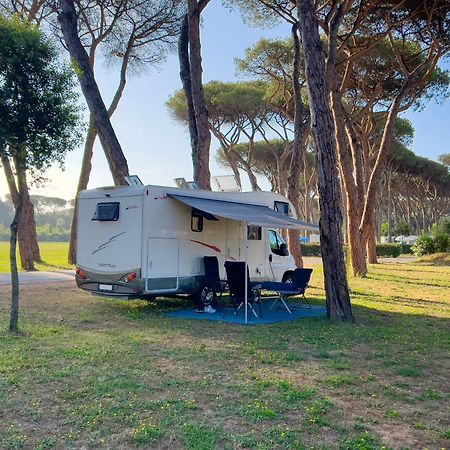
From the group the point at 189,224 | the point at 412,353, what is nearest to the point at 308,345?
the point at 412,353

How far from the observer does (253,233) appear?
984 centimetres

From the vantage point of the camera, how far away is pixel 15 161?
6.87 meters

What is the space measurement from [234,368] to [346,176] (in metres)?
10.5

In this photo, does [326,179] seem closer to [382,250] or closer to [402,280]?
[402,280]

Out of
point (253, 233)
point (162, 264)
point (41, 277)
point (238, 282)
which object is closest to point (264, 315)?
point (238, 282)

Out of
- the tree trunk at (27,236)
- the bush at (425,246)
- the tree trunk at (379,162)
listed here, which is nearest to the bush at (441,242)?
the bush at (425,246)

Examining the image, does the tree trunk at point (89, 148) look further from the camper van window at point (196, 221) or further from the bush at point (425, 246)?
the bush at point (425, 246)

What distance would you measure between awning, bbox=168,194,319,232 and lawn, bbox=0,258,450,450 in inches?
61.3

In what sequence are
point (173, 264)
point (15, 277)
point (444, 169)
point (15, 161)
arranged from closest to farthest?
point (15, 277)
point (15, 161)
point (173, 264)
point (444, 169)

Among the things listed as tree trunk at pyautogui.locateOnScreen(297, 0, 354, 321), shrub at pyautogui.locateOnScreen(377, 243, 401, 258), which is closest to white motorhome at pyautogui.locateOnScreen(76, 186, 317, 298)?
tree trunk at pyautogui.locateOnScreen(297, 0, 354, 321)

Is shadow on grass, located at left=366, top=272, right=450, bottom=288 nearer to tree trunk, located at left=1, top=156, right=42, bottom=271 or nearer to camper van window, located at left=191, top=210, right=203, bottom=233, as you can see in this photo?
camper van window, located at left=191, top=210, right=203, bottom=233

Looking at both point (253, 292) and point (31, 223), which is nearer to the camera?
point (253, 292)

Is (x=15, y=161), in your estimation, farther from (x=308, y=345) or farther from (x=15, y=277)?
(x=308, y=345)

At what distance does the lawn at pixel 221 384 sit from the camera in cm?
322
